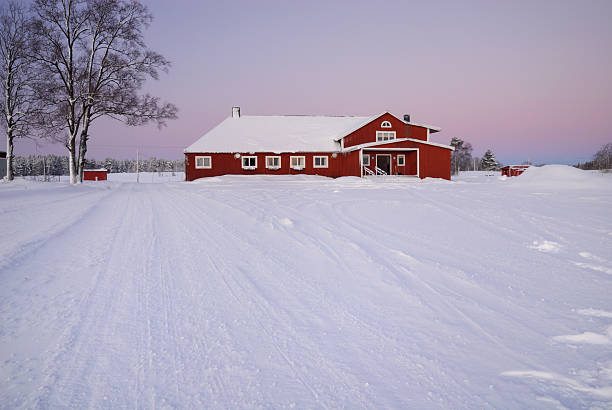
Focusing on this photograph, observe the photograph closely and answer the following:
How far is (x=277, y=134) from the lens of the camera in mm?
34219

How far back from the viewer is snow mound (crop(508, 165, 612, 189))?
54.5 feet

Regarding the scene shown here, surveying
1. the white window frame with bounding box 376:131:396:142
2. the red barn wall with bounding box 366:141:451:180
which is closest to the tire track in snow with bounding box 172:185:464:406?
the red barn wall with bounding box 366:141:451:180

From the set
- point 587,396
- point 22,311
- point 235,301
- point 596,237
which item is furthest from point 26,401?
point 596,237

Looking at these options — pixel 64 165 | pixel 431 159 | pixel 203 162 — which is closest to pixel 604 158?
pixel 431 159

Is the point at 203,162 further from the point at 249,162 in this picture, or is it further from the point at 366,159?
the point at 366,159

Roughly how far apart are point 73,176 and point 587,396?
2558 centimetres

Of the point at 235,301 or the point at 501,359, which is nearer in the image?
the point at 501,359

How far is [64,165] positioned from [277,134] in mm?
116786

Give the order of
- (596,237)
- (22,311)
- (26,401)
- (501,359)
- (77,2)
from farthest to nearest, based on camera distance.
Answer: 1. (77,2)
2. (596,237)
3. (22,311)
4. (501,359)
5. (26,401)

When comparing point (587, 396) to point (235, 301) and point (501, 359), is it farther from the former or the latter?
point (235, 301)

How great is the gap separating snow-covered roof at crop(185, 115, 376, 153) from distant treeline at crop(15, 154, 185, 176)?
199 feet

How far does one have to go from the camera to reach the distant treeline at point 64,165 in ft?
315

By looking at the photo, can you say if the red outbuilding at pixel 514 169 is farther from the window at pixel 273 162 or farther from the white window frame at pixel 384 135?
the window at pixel 273 162

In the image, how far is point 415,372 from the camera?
2338mm
